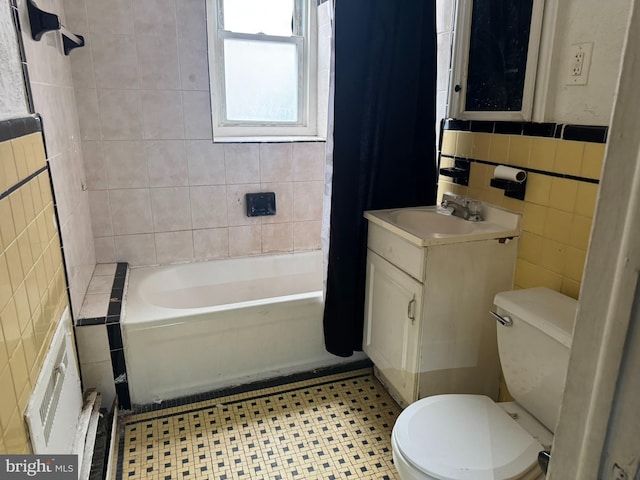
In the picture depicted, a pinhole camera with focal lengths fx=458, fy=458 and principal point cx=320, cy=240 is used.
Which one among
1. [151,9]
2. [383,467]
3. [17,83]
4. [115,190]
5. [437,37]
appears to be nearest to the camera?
[17,83]

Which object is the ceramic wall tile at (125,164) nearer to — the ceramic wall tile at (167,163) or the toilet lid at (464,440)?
the ceramic wall tile at (167,163)

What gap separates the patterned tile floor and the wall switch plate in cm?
153

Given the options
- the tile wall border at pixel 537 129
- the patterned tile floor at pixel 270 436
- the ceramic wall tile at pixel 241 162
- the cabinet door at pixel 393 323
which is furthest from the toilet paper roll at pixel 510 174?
the ceramic wall tile at pixel 241 162

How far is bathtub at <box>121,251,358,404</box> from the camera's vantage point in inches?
81.1

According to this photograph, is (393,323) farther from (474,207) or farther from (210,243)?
(210,243)

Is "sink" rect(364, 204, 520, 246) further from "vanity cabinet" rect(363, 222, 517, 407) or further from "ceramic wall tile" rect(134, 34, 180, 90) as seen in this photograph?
"ceramic wall tile" rect(134, 34, 180, 90)

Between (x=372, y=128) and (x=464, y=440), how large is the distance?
4.33 feet

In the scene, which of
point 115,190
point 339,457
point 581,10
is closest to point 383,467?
point 339,457

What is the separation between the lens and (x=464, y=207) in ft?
6.59

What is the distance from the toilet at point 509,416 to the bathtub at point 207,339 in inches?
35.0

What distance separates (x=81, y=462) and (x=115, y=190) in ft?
4.76

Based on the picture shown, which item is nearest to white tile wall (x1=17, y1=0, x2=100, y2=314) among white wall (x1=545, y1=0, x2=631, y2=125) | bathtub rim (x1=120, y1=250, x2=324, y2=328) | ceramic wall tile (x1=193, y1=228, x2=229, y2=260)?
bathtub rim (x1=120, y1=250, x2=324, y2=328)

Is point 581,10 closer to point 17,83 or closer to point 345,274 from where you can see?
point 345,274

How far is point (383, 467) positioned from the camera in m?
1.79
